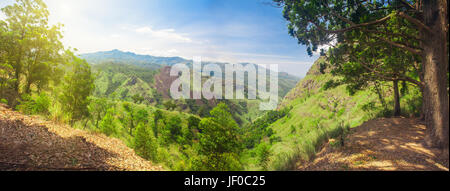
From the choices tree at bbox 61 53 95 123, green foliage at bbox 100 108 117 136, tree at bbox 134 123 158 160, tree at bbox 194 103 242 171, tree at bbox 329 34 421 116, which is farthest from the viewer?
green foliage at bbox 100 108 117 136

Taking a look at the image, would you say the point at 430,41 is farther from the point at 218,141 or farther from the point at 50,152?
the point at 50,152

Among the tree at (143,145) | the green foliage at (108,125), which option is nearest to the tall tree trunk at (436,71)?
the tree at (143,145)

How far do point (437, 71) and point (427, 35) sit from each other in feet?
3.62

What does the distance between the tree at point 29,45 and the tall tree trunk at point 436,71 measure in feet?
51.0

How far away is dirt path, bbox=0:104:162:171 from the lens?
3.32 metres

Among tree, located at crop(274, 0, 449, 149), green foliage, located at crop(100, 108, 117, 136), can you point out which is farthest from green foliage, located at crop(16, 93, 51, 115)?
tree, located at crop(274, 0, 449, 149)

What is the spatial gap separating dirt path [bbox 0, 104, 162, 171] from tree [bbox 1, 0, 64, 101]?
15.4 ft

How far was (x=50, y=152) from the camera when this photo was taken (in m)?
3.83

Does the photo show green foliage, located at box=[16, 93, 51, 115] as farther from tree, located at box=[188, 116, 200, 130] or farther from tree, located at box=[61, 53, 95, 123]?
tree, located at box=[188, 116, 200, 130]

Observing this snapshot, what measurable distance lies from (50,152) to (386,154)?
8.25 m
